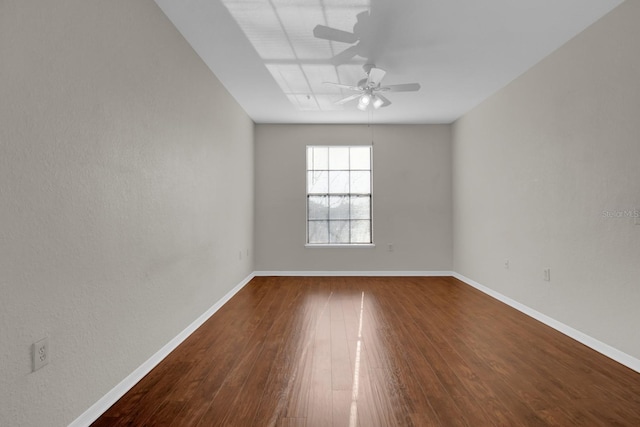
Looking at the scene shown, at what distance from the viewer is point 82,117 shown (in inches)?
71.6

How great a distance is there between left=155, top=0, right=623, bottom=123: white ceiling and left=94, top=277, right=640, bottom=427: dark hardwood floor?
2663 mm

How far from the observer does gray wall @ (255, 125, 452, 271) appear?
611 centimetres

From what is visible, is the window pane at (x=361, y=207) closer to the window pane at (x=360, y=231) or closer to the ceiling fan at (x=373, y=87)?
the window pane at (x=360, y=231)

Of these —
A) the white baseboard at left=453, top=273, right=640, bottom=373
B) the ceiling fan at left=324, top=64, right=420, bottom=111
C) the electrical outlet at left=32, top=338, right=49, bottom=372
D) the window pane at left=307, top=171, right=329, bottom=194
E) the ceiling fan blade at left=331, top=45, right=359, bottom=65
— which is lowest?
the white baseboard at left=453, top=273, right=640, bottom=373

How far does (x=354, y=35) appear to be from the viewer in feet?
10.1

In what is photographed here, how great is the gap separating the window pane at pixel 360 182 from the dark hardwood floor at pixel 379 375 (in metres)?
2.90

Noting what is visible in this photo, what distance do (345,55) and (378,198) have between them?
310 centimetres

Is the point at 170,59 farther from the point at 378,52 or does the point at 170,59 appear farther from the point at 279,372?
the point at 279,372

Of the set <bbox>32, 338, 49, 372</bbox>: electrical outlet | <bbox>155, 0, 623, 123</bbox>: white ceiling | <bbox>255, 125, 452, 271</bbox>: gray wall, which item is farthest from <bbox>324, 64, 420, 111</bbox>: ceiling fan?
<bbox>32, 338, 49, 372</bbox>: electrical outlet

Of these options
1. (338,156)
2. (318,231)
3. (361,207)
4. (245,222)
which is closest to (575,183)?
(361,207)

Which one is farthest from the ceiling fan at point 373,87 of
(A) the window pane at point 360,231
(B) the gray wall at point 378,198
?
(A) the window pane at point 360,231

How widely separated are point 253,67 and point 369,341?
118 inches

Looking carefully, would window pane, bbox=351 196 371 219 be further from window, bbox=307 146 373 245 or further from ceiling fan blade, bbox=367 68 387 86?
ceiling fan blade, bbox=367 68 387 86

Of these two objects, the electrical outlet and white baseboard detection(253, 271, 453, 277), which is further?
white baseboard detection(253, 271, 453, 277)
